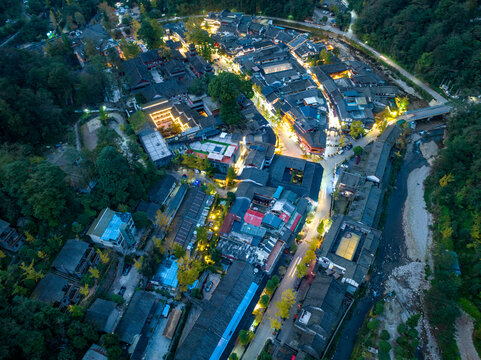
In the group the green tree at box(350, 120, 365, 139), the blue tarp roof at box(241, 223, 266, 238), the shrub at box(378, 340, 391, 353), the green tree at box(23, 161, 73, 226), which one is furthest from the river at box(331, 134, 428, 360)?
the green tree at box(23, 161, 73, 226)

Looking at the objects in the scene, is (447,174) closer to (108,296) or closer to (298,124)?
(298,124)

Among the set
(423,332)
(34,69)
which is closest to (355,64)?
(423,332)

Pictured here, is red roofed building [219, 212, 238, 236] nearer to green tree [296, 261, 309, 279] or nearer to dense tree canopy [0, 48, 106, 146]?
green tree [296, 261, 309, 279]

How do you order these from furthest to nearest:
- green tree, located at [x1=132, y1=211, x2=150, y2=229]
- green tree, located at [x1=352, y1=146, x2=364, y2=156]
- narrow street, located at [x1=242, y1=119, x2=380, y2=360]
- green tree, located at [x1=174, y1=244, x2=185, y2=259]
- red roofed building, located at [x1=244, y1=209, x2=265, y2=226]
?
green tree, located at [x1=352, y1=146, x2=364, y2=156] < red roofed building, located at [x1=244, y1=209, x2=265, y2=226] < green tree, located at [x1=132, y1=211, x2=150, y2=229] < green tree, located at [x1=174, y1=244, x2=185, y2=259] < narrow street, located at [x1=242, y1=119, x2=380, y2=360]

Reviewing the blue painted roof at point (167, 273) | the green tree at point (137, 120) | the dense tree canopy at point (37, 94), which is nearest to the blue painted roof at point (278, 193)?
the blue painted roof at point (167, 273)

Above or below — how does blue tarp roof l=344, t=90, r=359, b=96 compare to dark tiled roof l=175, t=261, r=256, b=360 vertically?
above

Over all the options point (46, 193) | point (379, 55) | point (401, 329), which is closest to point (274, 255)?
point (401, 329)

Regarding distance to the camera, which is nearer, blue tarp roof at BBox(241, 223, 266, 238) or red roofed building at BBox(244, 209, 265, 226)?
blue tarp roof at BBox(241, 223, 266, 238)

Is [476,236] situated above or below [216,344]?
above
